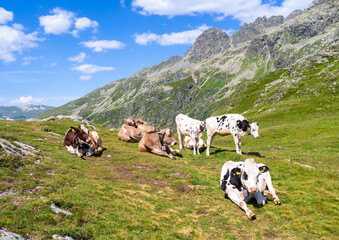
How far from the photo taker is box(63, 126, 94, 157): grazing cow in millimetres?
20609

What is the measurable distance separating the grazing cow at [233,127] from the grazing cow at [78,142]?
13549 mm

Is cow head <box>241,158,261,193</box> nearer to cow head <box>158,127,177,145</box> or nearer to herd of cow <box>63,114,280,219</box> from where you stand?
herd of cow <box>63,114,280,219</box>

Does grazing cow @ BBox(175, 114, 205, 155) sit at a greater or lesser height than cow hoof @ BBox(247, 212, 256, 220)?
greater

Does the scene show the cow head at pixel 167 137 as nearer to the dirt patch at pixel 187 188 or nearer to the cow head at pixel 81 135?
the cow head at pixel 81 135

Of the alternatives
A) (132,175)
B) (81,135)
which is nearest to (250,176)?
(132,175)

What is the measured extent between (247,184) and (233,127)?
483 inches

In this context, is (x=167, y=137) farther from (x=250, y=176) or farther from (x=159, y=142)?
(x=250, y=176)

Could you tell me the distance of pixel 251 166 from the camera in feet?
38.8

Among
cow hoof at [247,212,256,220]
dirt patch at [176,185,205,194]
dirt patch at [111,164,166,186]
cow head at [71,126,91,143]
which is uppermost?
cow head at [71,126,91,143]

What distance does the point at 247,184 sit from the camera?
1142 centimetres

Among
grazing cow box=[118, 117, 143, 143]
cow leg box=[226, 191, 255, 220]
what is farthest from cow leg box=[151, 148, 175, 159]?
cow leg box=[226, 191, 255, 220]

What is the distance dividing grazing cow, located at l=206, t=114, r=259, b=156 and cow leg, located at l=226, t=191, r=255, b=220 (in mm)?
11094

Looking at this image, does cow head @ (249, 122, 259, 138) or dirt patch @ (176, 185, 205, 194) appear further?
cow head @ (249, 122, 259, 138)

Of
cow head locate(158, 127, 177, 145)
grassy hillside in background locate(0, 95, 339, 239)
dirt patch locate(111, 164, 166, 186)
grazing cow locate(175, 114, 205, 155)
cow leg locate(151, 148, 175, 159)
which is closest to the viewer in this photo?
grassy hillside in background locate(0, 95, 339, 239)
